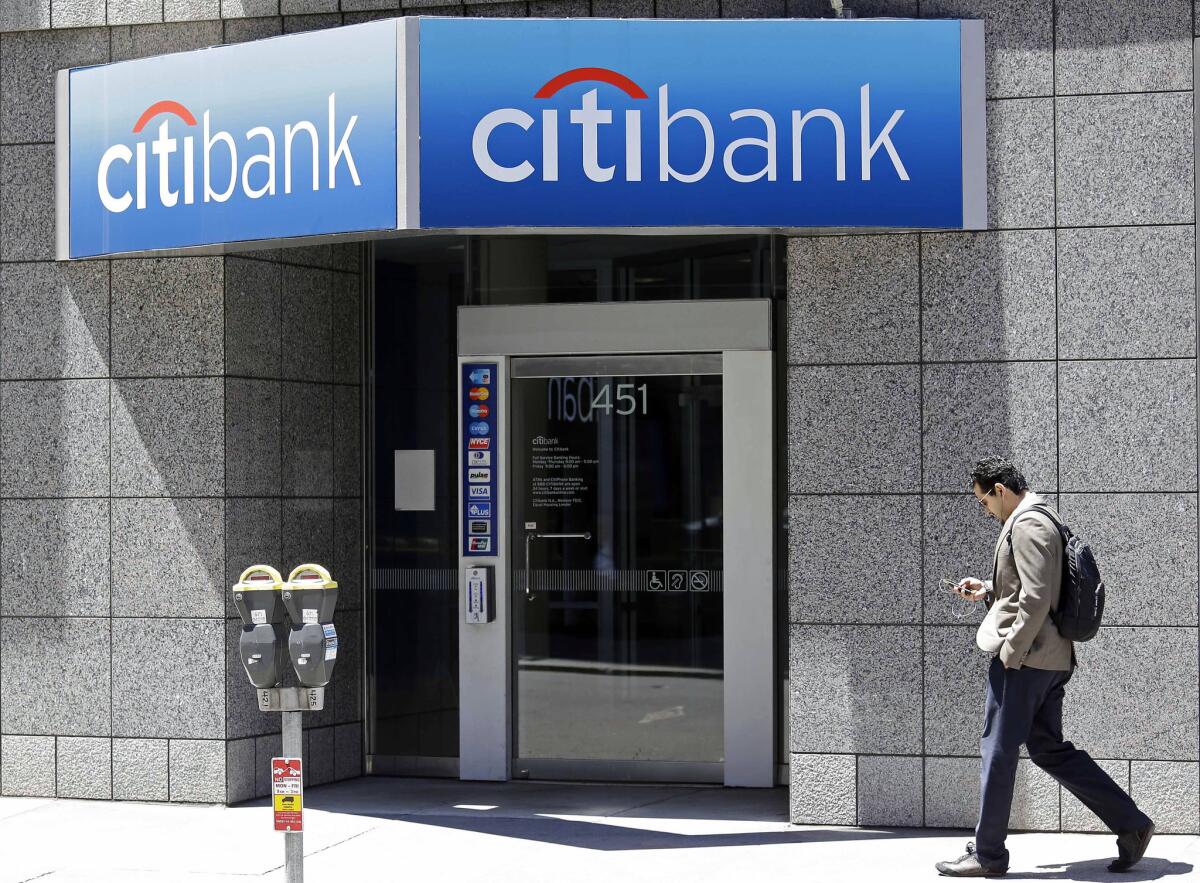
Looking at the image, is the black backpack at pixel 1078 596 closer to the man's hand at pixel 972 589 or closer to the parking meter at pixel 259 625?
the man's hand at pixel 972 589

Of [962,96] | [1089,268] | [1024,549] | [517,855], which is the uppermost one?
[962,96]

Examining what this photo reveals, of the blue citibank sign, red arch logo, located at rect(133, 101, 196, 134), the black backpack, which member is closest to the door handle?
the blue citibank sign

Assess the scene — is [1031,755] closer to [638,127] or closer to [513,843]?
[513,843]

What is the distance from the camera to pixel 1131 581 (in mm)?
7988

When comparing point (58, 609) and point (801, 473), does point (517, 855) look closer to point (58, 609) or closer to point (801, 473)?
point (801, 473)

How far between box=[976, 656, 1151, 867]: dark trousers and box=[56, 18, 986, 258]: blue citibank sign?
2269 millimetres

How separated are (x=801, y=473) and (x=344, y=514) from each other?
3057 millimetres

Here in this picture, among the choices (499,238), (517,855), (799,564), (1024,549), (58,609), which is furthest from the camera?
(499,238)

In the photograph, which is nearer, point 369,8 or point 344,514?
point 369,8

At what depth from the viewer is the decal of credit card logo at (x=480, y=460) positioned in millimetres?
9859

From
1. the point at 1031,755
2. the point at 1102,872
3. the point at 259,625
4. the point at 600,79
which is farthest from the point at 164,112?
the point at 1102,872

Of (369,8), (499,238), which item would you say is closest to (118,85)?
(369,8)

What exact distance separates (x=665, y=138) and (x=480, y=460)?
2.82m

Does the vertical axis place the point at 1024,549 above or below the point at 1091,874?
above
